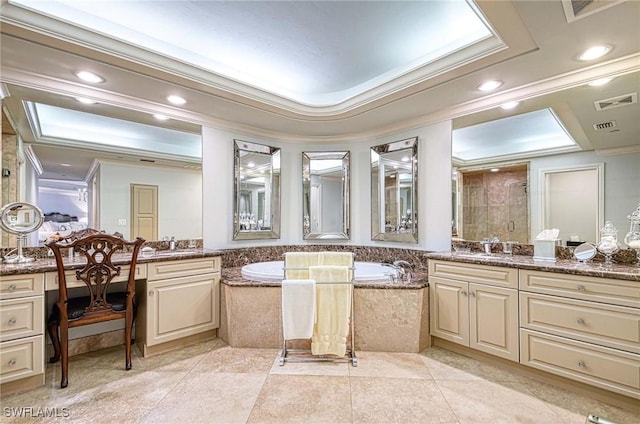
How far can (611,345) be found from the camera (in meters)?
1.91

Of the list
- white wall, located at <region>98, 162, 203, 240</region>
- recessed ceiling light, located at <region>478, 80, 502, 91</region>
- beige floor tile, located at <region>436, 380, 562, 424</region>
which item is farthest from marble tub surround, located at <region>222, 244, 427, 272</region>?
recessed ceiling light, located at <region>478, 80, 502, 91</region>

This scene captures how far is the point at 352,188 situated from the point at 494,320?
7.18 ft

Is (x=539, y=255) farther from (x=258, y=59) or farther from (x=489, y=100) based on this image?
(x=258, y=59)

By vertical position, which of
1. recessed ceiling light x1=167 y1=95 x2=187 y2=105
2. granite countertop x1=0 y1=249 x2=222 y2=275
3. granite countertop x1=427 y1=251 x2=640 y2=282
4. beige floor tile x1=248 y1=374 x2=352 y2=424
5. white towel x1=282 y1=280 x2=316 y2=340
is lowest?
beige floor tile x1=248 y1=374 x2=352 y2=424

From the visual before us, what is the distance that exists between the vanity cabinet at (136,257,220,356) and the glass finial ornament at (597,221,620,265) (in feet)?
10.6

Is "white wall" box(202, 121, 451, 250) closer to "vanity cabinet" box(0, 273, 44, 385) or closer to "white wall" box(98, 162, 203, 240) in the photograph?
"white wall" box(98, 162, 203, 240)

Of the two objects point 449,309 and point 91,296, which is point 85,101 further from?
point 449,309

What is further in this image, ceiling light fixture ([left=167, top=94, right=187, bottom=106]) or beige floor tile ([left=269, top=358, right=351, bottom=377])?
ceiling light fixture ([left=167, top=94, right=187, bottom=106])

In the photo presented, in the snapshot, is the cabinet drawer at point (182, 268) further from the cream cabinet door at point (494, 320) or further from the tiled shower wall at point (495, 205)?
the tiled shower wall at point (495, 205)

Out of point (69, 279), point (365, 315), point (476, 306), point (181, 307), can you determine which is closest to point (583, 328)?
point (476, 306)

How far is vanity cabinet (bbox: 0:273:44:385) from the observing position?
78.0 inches

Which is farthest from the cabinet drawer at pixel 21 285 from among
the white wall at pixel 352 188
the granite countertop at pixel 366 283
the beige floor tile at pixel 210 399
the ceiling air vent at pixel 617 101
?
the ceiling air vent at pixel 617 101

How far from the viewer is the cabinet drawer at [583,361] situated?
6.08 feet

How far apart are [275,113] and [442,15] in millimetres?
1739
